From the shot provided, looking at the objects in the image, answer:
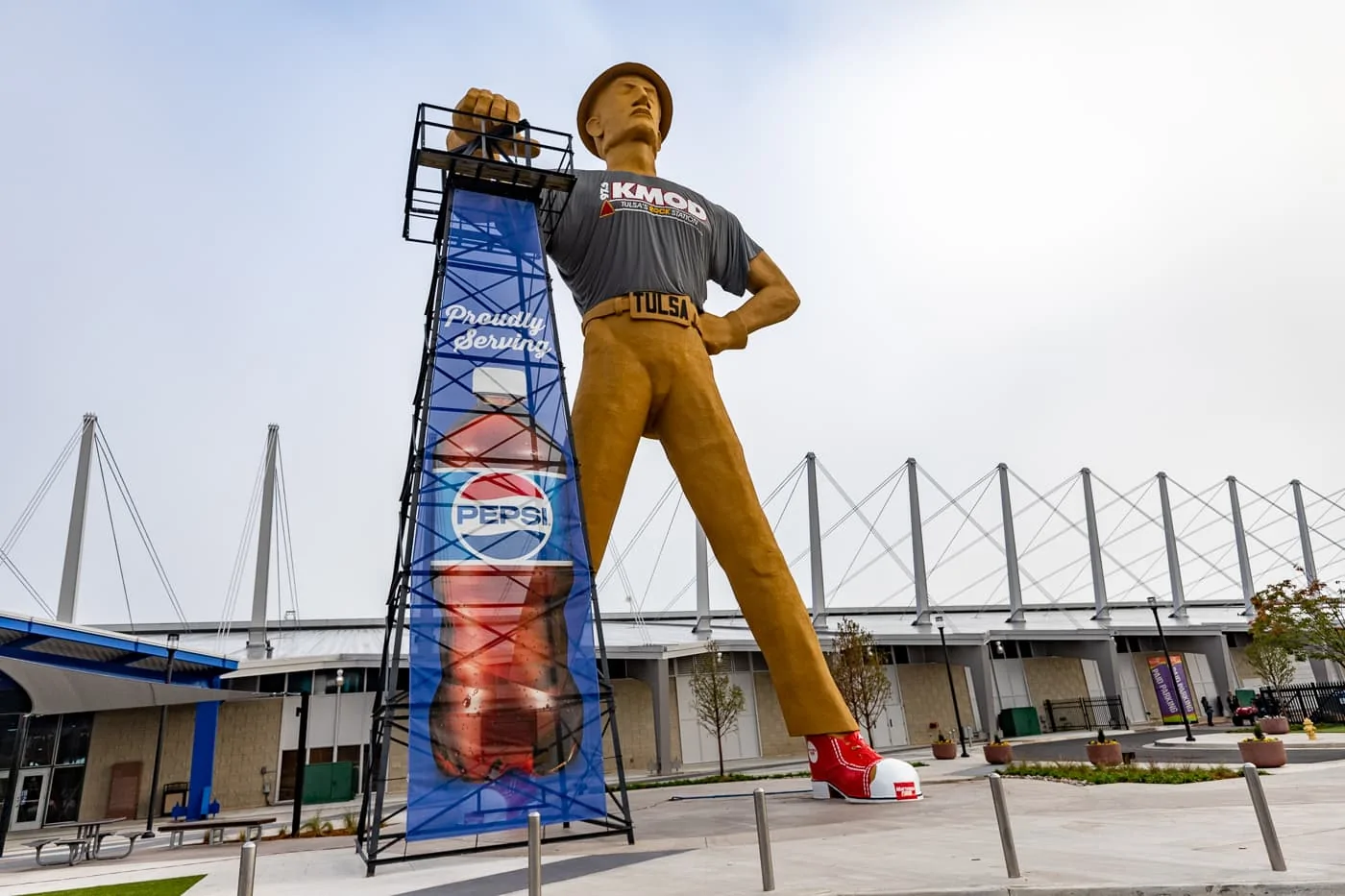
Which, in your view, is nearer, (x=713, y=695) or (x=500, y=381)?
(x=500, y=381)

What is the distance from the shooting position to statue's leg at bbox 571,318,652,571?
12.4 metres

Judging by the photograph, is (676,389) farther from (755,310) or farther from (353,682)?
(353,682)

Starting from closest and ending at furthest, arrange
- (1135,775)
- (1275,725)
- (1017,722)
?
1. (1135,775)
2. (1275,725)
3. (1017,722)

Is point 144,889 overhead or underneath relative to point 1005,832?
underneath

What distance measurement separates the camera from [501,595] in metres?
11.0

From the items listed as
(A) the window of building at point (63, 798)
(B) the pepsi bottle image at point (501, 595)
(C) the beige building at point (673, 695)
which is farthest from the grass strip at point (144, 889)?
(A) the window of building at point (63, 798)

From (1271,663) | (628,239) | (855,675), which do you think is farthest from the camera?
(1271,663)

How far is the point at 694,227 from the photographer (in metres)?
14.0

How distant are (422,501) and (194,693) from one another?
47.8 ft

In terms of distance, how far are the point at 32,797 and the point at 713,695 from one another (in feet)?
62.8

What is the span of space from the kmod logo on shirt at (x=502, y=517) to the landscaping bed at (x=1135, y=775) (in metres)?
10.4

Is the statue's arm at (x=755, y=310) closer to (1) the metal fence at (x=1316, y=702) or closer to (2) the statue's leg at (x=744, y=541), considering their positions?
(2) the statue's leg at (x=744, y=541)

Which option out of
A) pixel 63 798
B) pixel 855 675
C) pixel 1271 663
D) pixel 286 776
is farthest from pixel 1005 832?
pixel 1271 663

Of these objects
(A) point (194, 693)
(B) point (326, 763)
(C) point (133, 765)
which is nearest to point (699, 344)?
(A) point (194, 693)
